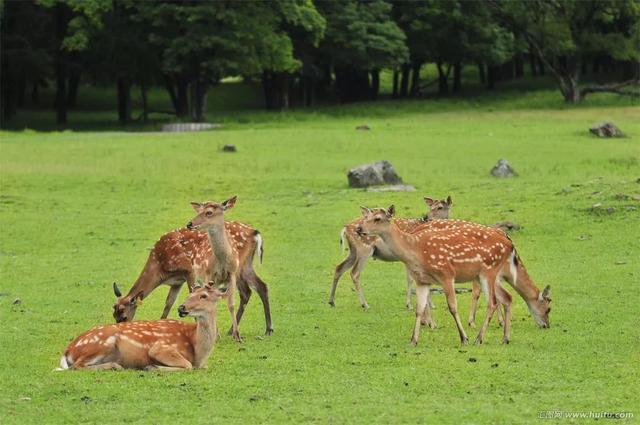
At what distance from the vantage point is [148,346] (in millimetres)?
10078

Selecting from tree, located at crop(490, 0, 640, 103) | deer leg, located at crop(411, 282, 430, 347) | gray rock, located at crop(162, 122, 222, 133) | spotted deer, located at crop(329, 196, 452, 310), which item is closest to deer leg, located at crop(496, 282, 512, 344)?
deer leg, located at crop(411, 282, 430, 347)

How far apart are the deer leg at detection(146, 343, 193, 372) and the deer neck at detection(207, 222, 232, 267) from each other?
6.55ft

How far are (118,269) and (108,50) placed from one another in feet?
108

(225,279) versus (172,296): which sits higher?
(225,279)

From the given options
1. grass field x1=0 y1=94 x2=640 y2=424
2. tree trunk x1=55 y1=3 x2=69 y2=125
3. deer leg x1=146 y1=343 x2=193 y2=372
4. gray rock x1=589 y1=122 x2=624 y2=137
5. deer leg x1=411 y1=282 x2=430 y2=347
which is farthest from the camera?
tree trunk x1=55 y1=3 x2=69 y2=125

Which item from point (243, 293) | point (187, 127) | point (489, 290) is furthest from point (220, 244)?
point (187, 127)

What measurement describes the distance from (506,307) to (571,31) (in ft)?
145

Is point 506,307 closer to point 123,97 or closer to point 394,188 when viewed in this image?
point 394,188

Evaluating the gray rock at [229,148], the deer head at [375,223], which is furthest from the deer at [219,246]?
the gray rock at [229,148]

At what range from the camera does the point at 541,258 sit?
17.7 meters

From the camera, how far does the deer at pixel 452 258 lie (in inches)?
454

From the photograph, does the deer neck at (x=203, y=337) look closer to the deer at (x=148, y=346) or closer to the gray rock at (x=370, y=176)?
the deer at (x=148, y=346)

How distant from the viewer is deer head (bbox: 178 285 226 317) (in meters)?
10.1

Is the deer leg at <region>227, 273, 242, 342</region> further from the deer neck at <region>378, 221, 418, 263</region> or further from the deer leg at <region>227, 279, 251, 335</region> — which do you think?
the deer neck at <region>378, 221, 418, 263</region>
